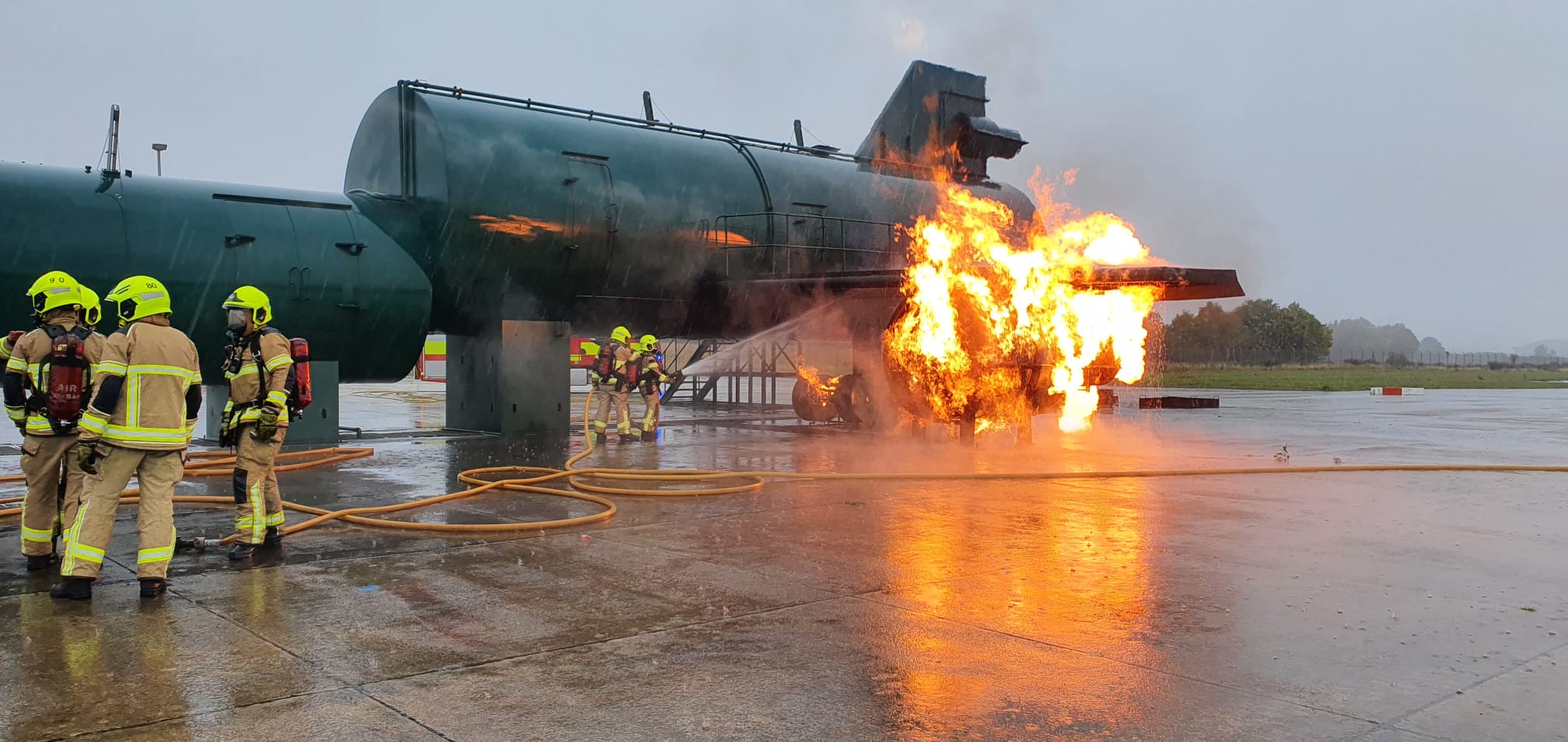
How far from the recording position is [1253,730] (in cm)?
408

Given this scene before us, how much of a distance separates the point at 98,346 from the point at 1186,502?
351 inches

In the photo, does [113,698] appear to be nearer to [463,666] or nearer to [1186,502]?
[463,666]

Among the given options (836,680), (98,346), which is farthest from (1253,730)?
(98,346)

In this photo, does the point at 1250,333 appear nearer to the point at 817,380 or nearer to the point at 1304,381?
the point at 1304,381

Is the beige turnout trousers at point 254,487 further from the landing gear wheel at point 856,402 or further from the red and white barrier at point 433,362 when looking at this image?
the red and white barrier at point 433,362

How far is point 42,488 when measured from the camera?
6.96 meters

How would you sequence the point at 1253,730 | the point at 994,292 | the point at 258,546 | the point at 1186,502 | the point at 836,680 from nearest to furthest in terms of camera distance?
1. the point at 1253,730
2. the point at 836,680
3. the point at 258,546
4. the point at 1186,502
5. the point at 994,292

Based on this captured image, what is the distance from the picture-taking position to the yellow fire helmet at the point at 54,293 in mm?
6953

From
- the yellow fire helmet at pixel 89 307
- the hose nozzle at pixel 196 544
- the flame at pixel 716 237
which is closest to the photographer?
the yellow fire helmet at pixel 89 307

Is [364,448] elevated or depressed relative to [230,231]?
depressed

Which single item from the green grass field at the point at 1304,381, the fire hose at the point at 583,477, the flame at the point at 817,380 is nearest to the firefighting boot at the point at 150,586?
the fire hose at the point at 583,477

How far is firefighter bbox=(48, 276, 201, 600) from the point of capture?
6125mm

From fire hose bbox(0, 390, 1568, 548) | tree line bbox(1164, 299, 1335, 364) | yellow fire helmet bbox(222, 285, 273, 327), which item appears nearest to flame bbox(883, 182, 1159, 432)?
fire hose bbox(0, 390, 1568, 548)

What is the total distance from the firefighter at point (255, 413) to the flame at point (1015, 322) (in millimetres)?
10103
